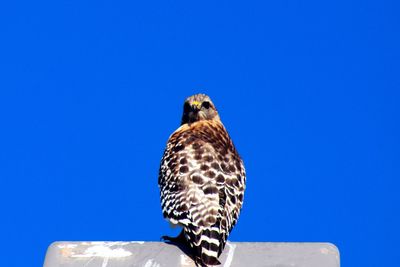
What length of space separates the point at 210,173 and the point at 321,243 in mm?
1346

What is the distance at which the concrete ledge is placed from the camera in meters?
5.98

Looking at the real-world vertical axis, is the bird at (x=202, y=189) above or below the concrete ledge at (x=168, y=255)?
above

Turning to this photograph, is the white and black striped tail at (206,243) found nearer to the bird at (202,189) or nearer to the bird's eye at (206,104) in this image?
the bird at (202,189)

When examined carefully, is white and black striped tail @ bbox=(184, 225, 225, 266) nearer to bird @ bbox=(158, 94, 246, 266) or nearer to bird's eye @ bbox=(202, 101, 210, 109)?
bird @ bbox=(158, 94, 246, 266)

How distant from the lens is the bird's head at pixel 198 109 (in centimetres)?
923

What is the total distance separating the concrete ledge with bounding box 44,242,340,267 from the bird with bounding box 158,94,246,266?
7.0 inches

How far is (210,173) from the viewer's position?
7160 mm

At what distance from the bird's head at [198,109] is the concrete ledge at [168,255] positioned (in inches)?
121

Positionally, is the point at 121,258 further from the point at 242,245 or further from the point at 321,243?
the point at 321,243

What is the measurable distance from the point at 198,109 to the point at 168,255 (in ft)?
10.7

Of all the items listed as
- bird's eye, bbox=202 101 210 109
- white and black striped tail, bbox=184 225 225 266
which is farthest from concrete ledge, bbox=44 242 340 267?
bird's eye, bbox=202 101 210 109

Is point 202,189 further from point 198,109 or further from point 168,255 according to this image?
point 198,109

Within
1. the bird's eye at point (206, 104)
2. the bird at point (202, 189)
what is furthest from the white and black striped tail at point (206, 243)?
the bird's eye at point (206, 104)

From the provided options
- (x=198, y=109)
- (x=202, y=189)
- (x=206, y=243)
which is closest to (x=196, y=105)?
(x=198, y=109)
